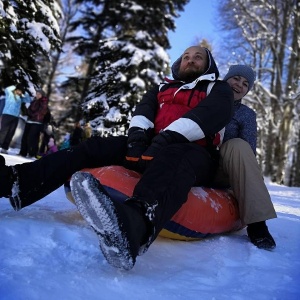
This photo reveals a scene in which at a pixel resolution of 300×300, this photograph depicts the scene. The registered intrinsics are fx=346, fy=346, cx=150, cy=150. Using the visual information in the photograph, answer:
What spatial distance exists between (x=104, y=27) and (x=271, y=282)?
533 inches

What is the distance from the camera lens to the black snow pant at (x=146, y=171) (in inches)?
54.6

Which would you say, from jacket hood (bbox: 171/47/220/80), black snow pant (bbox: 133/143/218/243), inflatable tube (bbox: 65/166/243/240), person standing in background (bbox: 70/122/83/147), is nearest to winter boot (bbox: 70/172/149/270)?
black snow pant (bbox: 133/143/218/243)

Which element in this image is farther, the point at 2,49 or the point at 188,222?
the point at 2,49

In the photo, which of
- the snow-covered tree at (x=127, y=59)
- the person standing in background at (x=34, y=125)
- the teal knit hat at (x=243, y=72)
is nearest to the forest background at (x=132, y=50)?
the snow-covered tree at (x=127, y=59)

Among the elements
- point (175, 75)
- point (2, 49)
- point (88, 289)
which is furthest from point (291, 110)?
point (88, 289)

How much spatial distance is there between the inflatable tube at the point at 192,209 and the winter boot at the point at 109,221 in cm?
53

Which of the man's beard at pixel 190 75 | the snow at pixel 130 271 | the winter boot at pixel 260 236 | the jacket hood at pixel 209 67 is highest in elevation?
the jacket hood at pixel 209 67

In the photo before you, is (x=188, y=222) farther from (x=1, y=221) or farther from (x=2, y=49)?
(x=2, y=49)

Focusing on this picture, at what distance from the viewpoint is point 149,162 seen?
181cm

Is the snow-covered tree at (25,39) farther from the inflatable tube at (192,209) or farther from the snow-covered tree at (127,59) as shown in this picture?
the inflatable tube at (192,209)

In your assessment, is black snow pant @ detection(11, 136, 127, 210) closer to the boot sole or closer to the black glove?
the black glove

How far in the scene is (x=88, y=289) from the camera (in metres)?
1.07

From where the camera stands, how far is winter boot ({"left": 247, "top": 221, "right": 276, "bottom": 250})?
5.98ft

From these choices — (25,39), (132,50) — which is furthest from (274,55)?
(25,39)
